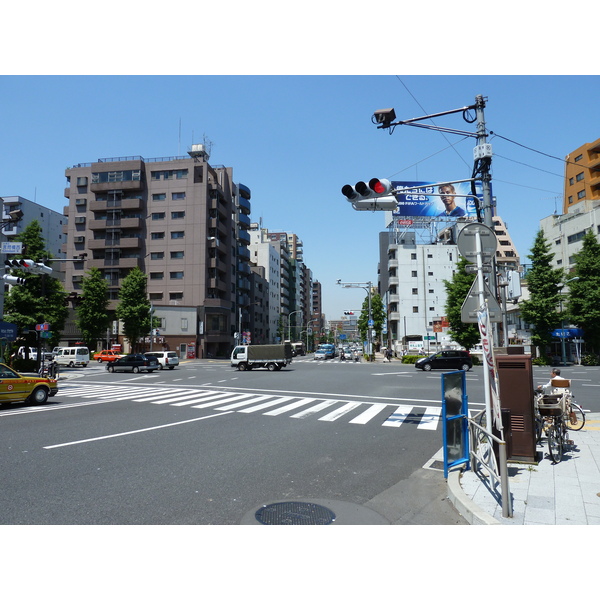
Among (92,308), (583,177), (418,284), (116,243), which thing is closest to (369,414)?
(92,308)

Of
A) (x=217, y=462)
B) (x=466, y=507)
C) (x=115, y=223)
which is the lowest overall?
(x=217, y=462)

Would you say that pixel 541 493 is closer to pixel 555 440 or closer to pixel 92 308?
pixel 555 440

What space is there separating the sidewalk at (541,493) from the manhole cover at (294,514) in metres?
1.73

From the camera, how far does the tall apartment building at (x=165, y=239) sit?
62.5 meters

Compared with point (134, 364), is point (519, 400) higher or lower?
higher

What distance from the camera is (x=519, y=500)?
5480 mm

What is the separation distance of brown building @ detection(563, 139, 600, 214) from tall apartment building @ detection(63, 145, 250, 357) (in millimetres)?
50026

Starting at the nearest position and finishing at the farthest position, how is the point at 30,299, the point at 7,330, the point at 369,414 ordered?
the point at 369,414
the point at 7,330
the point at 30,299

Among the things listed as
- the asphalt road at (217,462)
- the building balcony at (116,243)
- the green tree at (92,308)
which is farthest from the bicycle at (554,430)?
the building balcony at (116,243)

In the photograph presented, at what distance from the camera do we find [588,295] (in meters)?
39.1

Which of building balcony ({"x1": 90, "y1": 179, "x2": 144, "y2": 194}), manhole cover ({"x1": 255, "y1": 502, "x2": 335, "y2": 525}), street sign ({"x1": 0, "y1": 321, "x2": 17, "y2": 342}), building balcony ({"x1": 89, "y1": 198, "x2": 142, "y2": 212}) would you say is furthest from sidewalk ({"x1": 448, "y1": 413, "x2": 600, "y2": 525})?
building balcony ({"x1": 90, "y1": 179, "x2": 144, "y2": 194})

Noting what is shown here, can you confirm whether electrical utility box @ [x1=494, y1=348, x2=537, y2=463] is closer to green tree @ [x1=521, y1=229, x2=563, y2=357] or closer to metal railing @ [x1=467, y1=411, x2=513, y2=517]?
metal railing @ [x1=467, y1=411, x2=513, y2=517]

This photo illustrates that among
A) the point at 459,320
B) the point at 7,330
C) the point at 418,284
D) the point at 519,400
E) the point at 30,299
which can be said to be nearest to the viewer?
the point at 519,400

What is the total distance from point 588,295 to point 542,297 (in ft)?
12.1
